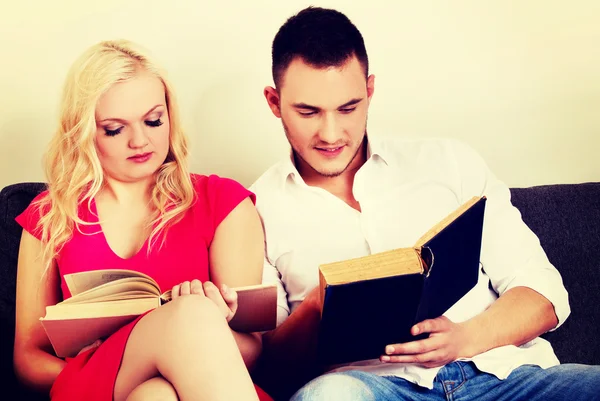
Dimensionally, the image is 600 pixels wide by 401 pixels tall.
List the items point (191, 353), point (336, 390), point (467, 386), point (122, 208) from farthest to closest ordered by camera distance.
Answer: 1. point (122, 208)
2. point (467, 386)
3. point (336, 390)
4. point (191, 353)

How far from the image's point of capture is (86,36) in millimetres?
1993

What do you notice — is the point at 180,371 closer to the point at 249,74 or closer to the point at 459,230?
the point at 459,230

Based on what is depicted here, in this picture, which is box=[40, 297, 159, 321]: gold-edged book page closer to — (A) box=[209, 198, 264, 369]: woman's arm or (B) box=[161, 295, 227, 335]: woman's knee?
(B) box=[161, 295, 227, 335]: woman's knee

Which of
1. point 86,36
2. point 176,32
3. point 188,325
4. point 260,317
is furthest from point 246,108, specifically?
point 188,325

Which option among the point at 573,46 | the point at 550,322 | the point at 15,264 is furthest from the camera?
the point at 573,46

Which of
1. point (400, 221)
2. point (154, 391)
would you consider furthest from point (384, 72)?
point (154, 391)

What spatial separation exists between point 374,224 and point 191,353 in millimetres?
660

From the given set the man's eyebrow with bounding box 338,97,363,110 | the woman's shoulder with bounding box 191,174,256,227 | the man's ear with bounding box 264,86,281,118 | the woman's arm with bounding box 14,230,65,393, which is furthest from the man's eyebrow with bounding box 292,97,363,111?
the woman's arm with bounding box 14,230,65,393

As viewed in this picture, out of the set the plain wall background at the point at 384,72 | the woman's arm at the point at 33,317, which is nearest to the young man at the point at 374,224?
the plain wall background at the point at 384,72

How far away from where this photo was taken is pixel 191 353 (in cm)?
114

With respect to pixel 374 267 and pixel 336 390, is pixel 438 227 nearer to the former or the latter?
pixel 374 267

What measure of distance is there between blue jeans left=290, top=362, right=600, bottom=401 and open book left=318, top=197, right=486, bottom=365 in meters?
0.07

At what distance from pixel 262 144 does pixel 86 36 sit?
2.06 ft

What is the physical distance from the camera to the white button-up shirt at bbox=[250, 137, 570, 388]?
1.61 meters
